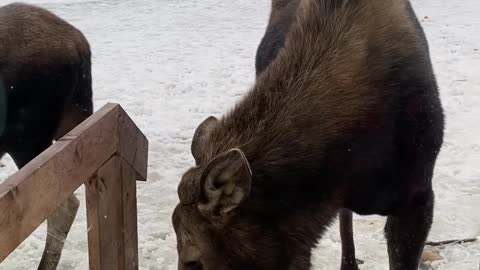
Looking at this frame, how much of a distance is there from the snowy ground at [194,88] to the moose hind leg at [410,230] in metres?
0.85

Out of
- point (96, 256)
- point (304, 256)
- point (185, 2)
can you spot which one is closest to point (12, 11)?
point (96, 256)

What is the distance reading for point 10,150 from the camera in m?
4.55

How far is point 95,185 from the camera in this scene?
3371 millimetres

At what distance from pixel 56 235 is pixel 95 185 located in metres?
1.47

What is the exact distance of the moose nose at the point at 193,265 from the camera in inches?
105

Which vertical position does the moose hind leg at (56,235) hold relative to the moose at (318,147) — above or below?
below

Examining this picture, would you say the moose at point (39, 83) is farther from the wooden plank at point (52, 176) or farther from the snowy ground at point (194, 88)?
the wooden plank at point (52, 176)

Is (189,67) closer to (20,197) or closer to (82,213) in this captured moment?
(82,213)

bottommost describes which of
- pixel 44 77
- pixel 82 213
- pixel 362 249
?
pixel 82 213

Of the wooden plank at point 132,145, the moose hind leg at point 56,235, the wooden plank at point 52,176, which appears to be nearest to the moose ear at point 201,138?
the wooden plank at point 52,176

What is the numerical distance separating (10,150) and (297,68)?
2.41m

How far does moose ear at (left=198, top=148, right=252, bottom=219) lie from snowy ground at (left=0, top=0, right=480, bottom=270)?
2123 millimetres

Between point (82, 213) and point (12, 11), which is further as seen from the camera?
point (82, 213)

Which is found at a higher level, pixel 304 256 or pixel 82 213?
pixel 304 256
